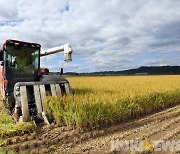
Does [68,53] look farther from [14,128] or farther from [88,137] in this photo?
[88,137]

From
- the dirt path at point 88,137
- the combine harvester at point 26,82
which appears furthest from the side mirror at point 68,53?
the dirt path at point 88,137

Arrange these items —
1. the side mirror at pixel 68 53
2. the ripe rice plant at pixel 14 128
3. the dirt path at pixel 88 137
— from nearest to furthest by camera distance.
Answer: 1. the dirt path at pixel 88 137
2. the ripe rice plant at pixel 14 128
3. the side mirror at pixel 68 53

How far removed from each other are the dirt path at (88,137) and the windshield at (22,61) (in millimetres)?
2344

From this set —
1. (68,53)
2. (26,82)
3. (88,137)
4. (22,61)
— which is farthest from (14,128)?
(68,53)

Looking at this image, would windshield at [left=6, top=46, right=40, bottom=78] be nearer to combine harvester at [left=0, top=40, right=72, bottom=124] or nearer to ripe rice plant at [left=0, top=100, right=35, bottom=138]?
combine harvester at [left=0, top=40, right=72, bottom=124]

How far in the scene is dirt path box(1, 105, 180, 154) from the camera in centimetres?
524

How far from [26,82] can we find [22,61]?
3.56ft

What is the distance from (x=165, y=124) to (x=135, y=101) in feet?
4.88

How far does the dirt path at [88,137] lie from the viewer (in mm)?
5242

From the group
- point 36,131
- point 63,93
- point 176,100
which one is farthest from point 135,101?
point 176,100

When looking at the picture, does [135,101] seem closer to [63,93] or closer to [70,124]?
[63,93]

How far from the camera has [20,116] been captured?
702 cm

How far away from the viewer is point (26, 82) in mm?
7523

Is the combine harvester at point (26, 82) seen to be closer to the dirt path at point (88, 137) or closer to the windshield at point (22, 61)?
the windshield at point (22, 61)
